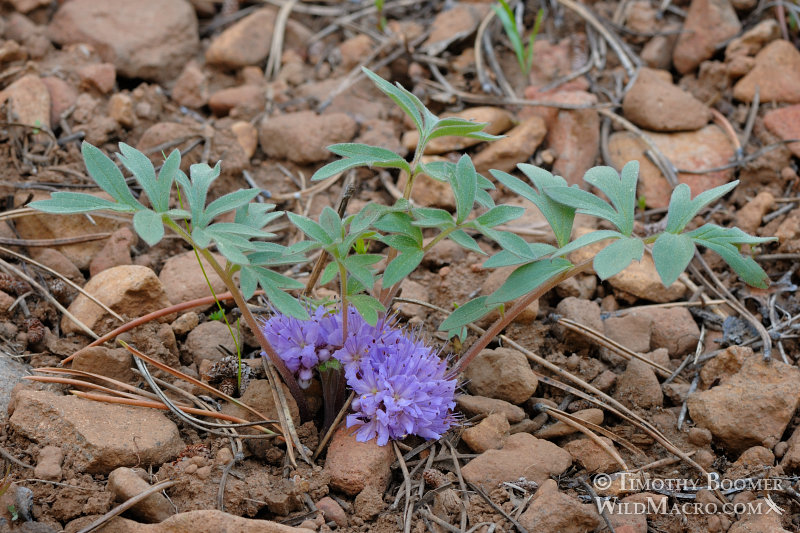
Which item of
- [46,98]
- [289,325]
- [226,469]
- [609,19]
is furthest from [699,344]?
[46,98]

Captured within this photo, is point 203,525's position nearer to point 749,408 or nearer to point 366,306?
point 366,306

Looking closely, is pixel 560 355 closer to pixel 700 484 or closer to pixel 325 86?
pixel 700 484

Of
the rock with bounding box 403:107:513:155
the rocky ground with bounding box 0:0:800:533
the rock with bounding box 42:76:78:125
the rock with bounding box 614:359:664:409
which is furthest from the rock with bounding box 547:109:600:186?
the rock with bounding box 42:76:78:125

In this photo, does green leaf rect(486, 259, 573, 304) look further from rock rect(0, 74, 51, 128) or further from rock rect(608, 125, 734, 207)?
rock rect(0, 74, 51, 128)

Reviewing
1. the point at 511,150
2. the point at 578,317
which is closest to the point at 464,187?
the point at 578,317

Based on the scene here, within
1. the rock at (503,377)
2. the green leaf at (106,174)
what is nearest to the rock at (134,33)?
the green leaf at (106,174)

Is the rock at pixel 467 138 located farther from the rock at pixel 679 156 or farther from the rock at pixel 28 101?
the rock at pixel 28 101

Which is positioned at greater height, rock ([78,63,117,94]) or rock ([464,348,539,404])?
rock ([78,63,117,94])
